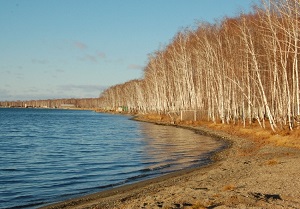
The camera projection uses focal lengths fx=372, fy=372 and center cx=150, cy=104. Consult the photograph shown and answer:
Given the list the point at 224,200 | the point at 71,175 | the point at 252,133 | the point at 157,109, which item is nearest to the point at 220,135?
the point at 252,133

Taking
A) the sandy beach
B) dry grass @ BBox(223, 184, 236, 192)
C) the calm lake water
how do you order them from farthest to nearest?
the calm lake water, dry grass @ BBox(223, 184, 236, 192), the sandy beach

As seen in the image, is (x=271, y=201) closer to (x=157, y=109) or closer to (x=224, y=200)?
(x=224, y=200)

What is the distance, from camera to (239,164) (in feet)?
64.4

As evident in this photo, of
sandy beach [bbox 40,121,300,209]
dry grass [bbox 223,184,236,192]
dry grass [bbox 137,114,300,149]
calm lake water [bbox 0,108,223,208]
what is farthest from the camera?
dry grass [bbox 137,114,300,149]

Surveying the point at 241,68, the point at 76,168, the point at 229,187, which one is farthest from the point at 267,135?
the point at 229,187

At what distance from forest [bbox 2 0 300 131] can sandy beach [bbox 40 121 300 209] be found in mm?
9945

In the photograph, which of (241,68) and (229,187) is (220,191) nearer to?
(229,187)

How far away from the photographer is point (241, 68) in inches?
1638

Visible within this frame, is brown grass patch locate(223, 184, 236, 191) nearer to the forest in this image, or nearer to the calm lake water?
the calm lake water

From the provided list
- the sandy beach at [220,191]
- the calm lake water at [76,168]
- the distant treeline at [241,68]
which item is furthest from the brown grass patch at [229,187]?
the distant treeline at [241,68]

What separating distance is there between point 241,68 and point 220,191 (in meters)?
30.9

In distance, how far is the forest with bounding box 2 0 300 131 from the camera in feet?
101

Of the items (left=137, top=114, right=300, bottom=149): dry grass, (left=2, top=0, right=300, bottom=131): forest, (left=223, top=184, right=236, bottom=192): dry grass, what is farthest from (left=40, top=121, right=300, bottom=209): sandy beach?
(left=2, top=0, right=300, bottom=131): forest

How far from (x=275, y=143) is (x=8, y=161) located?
19.0 metres
